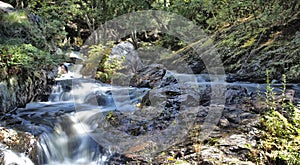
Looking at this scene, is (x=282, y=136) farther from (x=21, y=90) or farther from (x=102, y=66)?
(x=102, y=66)

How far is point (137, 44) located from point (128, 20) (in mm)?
2191

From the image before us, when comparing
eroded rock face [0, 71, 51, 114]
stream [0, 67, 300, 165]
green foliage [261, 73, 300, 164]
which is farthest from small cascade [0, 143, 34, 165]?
green foliage [261, 73, 300, 164]

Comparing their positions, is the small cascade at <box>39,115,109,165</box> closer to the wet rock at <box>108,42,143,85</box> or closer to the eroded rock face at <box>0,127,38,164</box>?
the eroded rock face at <box>0,127,38,164</box>

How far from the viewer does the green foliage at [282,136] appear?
2951 millimetres

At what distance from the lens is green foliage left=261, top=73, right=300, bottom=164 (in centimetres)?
295

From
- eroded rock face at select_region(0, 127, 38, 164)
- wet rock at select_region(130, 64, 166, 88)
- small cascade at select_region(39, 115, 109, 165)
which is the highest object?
wet rock at select_region(130, 64, 166, 88)

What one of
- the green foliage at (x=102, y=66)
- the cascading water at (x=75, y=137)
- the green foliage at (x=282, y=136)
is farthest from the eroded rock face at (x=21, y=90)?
the green foliage at (x=282, y=136)

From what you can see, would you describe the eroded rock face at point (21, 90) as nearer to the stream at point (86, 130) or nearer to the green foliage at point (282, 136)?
the stream at point (86, 130)

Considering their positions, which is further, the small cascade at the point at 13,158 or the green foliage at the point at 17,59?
the green foliage at the point at 17,59

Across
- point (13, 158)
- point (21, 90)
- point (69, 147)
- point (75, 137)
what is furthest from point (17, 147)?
point (21, 90)

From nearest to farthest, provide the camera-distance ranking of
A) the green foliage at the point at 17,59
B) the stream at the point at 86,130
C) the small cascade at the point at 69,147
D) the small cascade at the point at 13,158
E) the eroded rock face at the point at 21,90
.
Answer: the small cascade at the point at 13,158, the stream at the point at 86,130, the small cascade at the point at 69,147, the eroded rock face at the point at 21,90, the green foliage at the point at 17,59

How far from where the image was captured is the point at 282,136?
10.7ft

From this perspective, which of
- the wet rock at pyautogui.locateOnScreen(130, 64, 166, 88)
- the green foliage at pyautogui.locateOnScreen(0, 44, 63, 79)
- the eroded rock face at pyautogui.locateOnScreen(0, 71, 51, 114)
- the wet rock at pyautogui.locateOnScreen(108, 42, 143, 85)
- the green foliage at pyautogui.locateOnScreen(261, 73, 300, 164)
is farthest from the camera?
the wet rock at pyautogui.locateOnScreen(108, 42, 143, 85)

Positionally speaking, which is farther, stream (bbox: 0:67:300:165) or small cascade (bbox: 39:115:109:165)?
small cascade (bbox: 39:115:109:165)
